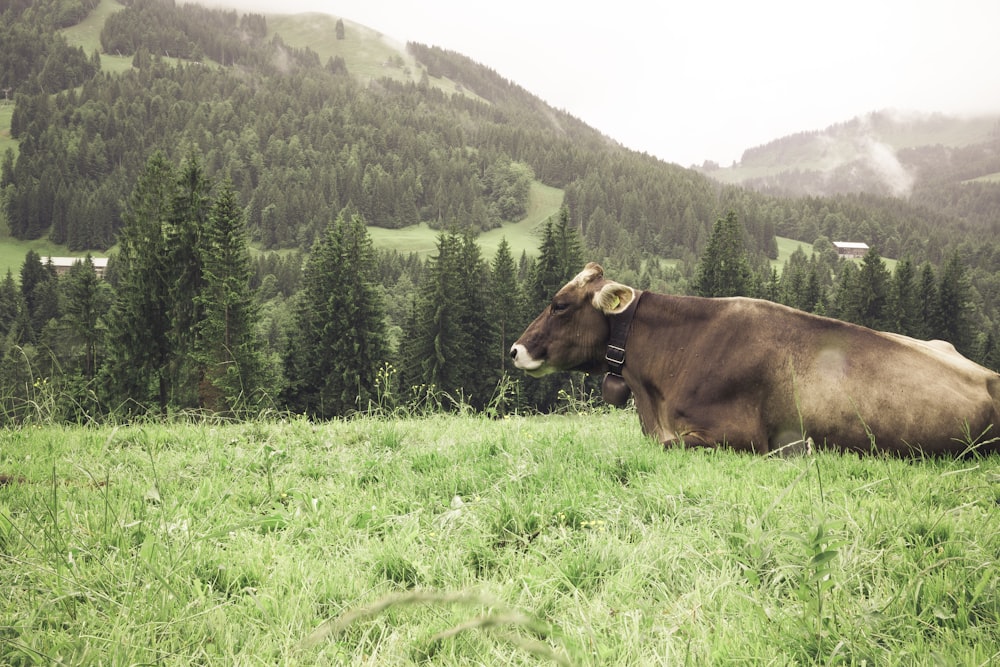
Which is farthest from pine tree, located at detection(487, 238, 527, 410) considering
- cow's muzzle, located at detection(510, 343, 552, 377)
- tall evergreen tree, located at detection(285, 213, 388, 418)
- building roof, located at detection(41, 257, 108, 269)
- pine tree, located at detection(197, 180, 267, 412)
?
building roof, located at detection(41, 257, 108, 269)

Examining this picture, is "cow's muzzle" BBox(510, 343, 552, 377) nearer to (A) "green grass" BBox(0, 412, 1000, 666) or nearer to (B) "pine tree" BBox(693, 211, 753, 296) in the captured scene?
(A) "green grass" BBox(0, 412, 1000, 666)

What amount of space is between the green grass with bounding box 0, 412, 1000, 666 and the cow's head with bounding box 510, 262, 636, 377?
7.46 ft

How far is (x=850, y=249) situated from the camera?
→ 606 ft

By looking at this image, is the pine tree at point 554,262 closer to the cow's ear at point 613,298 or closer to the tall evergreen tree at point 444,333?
the tall evergreen tree at point 444,333

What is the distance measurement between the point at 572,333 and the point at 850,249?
704 feet

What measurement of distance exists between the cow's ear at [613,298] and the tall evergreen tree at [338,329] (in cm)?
3528

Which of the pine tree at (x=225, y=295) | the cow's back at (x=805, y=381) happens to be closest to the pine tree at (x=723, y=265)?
the pine tree at (x=225, y=295)

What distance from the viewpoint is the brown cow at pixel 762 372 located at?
4848 mm

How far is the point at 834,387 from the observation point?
17.0 feet

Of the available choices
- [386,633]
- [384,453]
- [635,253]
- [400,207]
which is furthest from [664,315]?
[400,207]

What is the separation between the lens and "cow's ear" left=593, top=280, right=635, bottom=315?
6.46 meters

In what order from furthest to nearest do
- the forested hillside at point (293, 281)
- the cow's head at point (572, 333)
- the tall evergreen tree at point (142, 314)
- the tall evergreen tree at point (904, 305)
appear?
the tall evergreen tree at point (904, 305), the tall evergreen tree at point (142, 314), the forested hillside at point (293, 281), the cow's head at point (572, 333)

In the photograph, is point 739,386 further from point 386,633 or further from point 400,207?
point 400,207

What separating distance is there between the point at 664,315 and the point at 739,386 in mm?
1229
